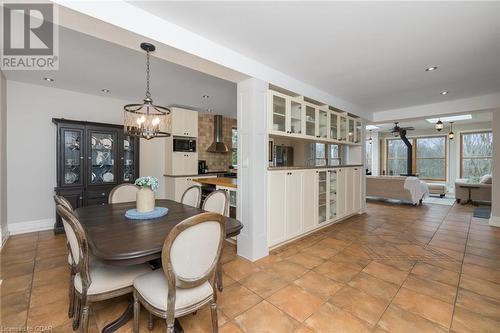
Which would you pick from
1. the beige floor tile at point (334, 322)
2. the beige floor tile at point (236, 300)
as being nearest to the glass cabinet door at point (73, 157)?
the beige floor tile at point (236, 300)

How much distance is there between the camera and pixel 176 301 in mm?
1346

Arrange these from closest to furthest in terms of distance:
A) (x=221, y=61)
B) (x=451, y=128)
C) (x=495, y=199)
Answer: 1. (x=221, y=61)
2. (x=495, y=199)
3. (x=451, y=128)

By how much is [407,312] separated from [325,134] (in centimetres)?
277

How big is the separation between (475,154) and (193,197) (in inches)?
397

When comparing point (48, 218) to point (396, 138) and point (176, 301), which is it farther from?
point (396, 138)

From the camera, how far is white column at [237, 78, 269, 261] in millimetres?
2744

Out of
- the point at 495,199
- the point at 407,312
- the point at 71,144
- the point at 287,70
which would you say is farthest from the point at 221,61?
the point at 495,199

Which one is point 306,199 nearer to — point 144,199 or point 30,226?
point 144,199

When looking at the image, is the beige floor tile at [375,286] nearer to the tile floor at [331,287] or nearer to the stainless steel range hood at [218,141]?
the tile floor at [331,287]

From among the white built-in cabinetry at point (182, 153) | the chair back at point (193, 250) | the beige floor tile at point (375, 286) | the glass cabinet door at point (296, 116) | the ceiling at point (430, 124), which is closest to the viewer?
the chair back at point (193, 250)

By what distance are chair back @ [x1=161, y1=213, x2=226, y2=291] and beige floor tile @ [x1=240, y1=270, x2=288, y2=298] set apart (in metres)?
0.86

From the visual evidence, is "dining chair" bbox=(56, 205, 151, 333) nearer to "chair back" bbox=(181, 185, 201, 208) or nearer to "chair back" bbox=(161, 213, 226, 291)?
"chair back" bbox=(161, 213, 226, 291)

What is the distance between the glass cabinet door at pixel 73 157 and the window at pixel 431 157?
11.3 m

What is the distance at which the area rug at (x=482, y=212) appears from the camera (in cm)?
491
